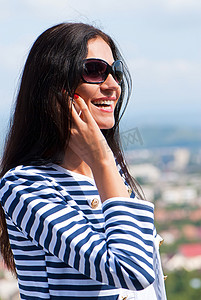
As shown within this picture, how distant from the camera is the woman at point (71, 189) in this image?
1.02m

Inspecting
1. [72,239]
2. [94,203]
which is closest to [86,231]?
[72,239]

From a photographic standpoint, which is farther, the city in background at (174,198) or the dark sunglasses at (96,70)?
the city in background at (174,198)

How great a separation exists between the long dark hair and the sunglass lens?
22mm

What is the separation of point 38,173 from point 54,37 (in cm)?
37

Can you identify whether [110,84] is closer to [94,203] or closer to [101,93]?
[101,93]

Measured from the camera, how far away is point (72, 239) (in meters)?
1.01

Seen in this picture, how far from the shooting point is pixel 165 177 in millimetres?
66062

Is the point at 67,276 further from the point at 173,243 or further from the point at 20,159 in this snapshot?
the point at 173,243

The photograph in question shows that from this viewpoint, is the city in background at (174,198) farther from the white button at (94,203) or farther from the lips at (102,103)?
the white button at (94,203)

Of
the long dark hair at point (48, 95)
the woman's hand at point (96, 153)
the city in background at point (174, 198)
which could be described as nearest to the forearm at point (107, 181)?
the woman's hand at point (96, 153)

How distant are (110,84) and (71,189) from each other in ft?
1.06

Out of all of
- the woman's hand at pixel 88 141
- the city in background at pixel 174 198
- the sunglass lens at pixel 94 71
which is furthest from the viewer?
the city in background at pixel 174 198

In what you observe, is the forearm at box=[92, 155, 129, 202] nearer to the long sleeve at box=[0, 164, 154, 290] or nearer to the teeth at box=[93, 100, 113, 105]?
the long sleeve at box=[0, 164, 154, 290]

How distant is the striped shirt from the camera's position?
100 cm
